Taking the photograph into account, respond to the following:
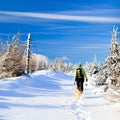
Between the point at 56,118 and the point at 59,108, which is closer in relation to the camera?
the point at 56,118

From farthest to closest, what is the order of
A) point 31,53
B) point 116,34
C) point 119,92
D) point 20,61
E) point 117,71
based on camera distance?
1. point 31,53
2. point 116,34
3. point 20,61
4. point 117,71
5. point 119,92

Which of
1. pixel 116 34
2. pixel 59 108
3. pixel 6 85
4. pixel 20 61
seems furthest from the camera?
pixel 116 34

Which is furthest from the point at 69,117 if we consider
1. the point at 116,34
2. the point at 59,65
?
the point at 59,65

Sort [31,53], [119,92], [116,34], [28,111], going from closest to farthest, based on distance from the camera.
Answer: [28,111] < [119,92] < [116,34] < [31,53]

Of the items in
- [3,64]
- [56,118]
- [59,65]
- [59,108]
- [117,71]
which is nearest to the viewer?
[56,118]

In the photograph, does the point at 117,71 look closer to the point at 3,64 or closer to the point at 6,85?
the point at 6,85

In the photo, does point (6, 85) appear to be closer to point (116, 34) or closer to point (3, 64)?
point (3, 64)

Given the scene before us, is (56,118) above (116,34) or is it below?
below

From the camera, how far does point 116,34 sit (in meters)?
59.6

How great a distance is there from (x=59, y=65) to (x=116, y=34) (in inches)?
A: 4281

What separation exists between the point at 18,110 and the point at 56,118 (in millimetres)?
1992

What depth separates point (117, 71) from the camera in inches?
1187

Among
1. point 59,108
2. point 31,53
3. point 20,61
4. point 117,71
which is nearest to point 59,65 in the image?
point 31,53

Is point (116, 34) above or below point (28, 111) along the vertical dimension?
above
